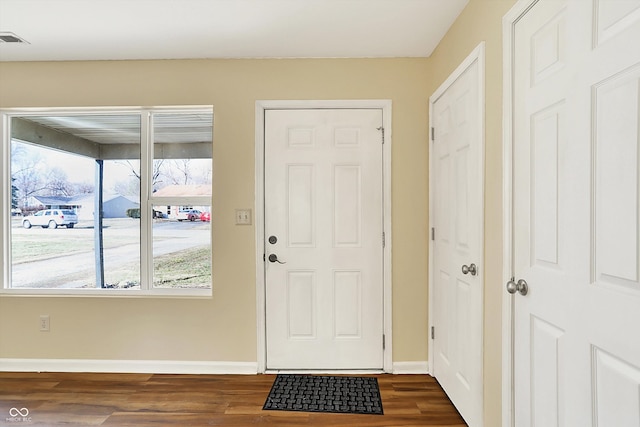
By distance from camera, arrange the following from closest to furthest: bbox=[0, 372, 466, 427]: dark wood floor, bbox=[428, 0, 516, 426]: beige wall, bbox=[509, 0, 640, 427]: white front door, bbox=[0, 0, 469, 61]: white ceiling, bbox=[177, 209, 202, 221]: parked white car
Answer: bbox=[509, 0, 640, 427]: white front door, bbox=[428, 0, 516, 426]: beige wall, bbox=[0, 0, 469, 61]: white ceiling, bbox=[0, 372, 466, 427]: dark wood floor, bbox=[177, 209, 202, 221]: parked white car

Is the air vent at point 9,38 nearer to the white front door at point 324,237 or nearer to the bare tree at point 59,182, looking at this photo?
the bare tree at point 59,182

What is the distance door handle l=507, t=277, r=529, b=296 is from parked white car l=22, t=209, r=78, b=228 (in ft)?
10.0

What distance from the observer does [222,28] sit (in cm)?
222

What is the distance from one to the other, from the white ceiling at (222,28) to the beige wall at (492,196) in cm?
36

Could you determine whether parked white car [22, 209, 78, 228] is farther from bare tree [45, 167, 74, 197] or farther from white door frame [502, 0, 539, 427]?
white door frame [502, 0, 539, 427]

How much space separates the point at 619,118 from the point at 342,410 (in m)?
2.01

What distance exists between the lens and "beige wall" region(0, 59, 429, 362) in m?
2.63

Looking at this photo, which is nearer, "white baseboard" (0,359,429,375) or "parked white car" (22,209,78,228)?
"white baseboard" (0,359,429,375)

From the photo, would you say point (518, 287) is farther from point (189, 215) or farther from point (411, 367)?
point (189, 215)


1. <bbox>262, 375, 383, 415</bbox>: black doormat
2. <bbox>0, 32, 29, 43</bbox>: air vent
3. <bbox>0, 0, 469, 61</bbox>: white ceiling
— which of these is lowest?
<bbox>262, 375, 383, 415</bbox>: black doormat

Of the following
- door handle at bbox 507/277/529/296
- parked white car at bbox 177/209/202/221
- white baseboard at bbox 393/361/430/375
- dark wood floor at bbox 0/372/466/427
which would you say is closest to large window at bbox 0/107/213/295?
parked white car at bbox 177/209/202/221

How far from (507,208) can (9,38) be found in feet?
10.4

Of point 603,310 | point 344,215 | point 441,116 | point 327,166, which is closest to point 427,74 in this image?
point 441,116

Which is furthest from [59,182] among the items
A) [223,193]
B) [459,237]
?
[459,237]
